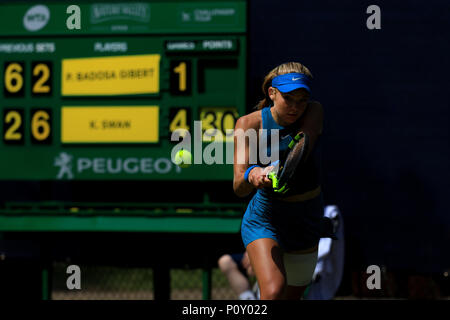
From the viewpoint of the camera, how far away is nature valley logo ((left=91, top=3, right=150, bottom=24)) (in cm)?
759

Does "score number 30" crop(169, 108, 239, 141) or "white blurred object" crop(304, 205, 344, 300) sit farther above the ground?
"score number 30" crop(169, 108, 239, 141)

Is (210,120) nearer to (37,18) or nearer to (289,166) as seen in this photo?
(37,18)

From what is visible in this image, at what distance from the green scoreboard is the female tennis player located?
3.54 meters

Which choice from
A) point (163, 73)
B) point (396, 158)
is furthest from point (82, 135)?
point (396, 158)

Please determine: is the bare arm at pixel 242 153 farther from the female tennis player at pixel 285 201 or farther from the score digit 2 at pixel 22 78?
the score digit 2 at pixel 22 78

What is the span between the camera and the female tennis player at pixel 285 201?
354 cm

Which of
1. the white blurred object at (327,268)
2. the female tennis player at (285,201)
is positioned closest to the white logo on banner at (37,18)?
the white blurred object at (327,268)

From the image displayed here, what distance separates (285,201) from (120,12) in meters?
4.54

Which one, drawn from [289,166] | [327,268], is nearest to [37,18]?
[327,268]

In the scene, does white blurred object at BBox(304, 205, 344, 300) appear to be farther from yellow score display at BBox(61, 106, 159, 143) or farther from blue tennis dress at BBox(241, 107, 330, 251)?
blue tennis dress at BBox(241, 107, 330, 251)

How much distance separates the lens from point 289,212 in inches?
145

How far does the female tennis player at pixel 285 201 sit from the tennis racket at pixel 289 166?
0.63 ft

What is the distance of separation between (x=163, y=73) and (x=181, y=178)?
114 centimetres

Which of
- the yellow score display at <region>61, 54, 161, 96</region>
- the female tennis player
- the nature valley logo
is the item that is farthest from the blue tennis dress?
the nature valley logo
